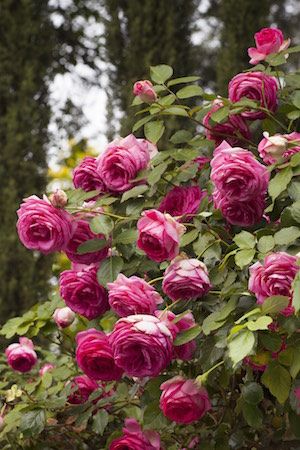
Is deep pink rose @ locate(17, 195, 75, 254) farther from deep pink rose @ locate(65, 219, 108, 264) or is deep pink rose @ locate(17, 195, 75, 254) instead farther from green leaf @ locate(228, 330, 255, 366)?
green leaf @ locate(228, 330, 255, 366)

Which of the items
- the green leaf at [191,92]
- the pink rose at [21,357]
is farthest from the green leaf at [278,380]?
the pink rose at [21,357]

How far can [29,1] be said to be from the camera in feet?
18.2

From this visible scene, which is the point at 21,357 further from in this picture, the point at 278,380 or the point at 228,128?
the point at 278,380

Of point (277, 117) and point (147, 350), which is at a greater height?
point (277, 117)

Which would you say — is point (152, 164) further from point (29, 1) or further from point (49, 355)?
point (29, 1)

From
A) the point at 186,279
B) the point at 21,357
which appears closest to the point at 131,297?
the point at 186,279

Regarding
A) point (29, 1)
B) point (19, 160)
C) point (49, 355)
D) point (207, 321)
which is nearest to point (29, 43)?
point (29, 1)

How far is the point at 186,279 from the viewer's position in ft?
4.77

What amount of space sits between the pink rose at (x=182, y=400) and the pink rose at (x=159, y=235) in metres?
0.22

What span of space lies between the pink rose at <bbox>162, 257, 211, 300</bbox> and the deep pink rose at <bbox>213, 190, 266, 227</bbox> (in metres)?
0.14

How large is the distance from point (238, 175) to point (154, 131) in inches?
11.7

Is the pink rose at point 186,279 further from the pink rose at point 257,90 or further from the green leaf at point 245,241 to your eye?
the pink rose at point 257,90

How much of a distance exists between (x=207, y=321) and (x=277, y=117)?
522 mm

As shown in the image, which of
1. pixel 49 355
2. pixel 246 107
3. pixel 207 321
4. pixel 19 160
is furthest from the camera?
pixel 19 160
